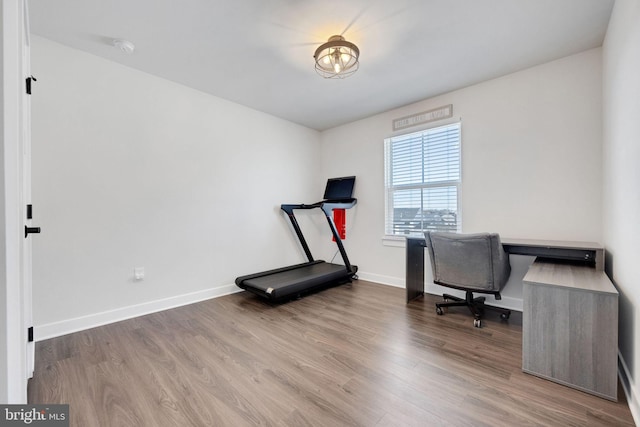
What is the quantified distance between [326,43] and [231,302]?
3.01 metres

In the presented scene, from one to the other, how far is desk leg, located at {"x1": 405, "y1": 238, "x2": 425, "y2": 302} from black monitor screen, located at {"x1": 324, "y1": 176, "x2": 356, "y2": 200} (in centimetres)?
144

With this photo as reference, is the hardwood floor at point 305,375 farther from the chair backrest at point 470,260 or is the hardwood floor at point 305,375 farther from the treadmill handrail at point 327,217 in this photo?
the treadmill handrail at point 327,217

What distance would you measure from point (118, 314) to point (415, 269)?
3.40 metres

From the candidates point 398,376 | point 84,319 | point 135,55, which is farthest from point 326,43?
point 84,319

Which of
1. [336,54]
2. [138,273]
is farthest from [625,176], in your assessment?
[138,273]

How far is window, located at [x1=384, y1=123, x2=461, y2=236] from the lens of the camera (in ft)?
11.1

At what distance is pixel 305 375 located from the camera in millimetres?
1769

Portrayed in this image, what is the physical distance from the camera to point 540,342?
174 centimetres

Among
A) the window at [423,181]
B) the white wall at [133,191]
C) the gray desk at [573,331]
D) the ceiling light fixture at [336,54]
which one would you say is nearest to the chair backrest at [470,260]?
the gray desk at [573,331]

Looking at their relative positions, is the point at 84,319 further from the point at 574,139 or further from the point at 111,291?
the point at 574,139

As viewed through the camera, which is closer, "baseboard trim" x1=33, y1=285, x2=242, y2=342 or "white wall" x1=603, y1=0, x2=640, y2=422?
"white wall" x1=603, y1=0, x2=640, y2=422

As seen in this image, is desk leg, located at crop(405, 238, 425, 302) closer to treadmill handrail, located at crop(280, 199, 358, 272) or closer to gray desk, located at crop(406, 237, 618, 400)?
treadmill handrail, located at crop(280, 199, 358, 272)

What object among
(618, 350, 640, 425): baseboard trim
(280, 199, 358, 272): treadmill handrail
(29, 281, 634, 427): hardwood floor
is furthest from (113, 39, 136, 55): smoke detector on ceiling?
(618, 350, 640, 425): baseboard trim

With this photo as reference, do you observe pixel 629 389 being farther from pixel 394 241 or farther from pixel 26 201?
pixel 26 201
